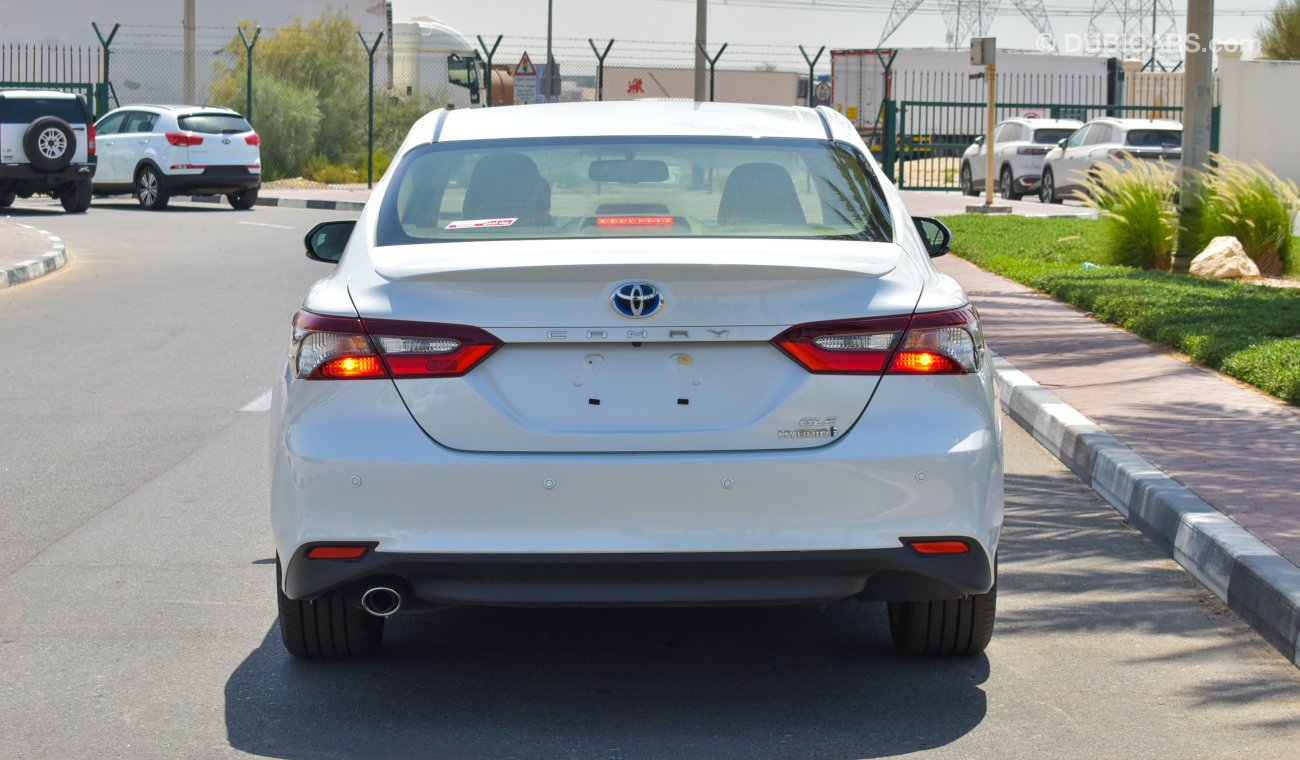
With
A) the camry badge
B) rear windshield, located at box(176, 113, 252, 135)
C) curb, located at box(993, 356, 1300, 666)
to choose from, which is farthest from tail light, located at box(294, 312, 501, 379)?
rear windshield, located at box(176, 113, 252, 135)

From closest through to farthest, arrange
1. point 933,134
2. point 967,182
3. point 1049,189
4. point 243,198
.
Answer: point 243,198
point 1049,189
point 967,182
point 933,134

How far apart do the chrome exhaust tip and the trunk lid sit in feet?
1.56

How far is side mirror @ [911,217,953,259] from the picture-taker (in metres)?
6.32

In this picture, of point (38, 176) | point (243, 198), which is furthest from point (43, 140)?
point (243, 198)

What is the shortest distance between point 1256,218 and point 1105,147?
13.9m

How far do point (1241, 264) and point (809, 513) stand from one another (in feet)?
40.1

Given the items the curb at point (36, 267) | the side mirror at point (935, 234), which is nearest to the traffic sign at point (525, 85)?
the curb at point (36, 267)

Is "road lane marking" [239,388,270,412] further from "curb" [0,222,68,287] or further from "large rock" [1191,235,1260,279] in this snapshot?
"large rock" [1191,235,1260,279]

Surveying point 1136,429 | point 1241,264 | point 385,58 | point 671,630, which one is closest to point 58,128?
point 1241,264

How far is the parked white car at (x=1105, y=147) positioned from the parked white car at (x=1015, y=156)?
3.84ft

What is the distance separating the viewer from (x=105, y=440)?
8.77 m

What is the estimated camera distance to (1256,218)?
1642 centimetres

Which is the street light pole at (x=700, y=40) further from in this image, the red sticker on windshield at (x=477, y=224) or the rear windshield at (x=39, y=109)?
the red sticker on windshield at (x=477, y=224)

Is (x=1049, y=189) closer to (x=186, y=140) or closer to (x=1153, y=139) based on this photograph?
(x=1153, y=139)
